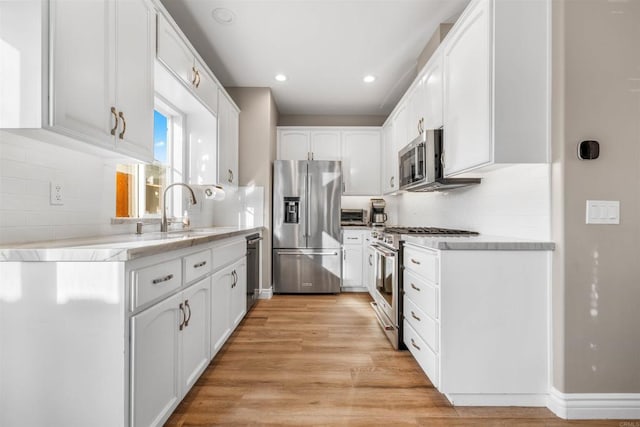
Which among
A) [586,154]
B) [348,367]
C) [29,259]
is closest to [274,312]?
[348,367]

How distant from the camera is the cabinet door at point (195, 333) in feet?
5.57

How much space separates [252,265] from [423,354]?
6.67 feet

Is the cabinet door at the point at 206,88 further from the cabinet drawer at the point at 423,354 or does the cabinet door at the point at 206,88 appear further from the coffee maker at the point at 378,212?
the coffee maker at the point at 378,212

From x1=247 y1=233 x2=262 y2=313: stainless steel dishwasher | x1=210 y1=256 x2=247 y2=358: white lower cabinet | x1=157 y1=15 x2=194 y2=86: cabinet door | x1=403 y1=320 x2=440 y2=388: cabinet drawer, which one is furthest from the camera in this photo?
x1=247 y1=233 x2=262 y2=313: stainless steel dishwasher

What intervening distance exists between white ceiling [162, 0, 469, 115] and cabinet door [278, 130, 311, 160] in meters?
0.62

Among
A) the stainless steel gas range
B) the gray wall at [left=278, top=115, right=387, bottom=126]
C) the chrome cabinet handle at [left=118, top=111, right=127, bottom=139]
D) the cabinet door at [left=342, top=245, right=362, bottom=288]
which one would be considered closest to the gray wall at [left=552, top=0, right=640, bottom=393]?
the stainless steel gas range

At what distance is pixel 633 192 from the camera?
163 cm

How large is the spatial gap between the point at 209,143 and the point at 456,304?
270 centimetres

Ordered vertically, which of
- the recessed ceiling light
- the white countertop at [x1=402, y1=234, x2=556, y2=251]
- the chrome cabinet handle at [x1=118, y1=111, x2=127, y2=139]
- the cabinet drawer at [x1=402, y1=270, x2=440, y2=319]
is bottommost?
the cabinet drawer at [x1=402, y1=270, x2=440, y2=319]

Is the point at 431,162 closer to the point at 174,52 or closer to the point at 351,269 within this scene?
the point at 174,52

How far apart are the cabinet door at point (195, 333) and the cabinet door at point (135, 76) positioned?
34.0 inches

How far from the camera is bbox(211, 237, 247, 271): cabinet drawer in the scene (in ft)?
7.18

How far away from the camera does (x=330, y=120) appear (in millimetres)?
5121

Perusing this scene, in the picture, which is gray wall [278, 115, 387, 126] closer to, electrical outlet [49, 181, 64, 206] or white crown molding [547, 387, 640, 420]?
electrical outlet [49, 181, 64, 206]
